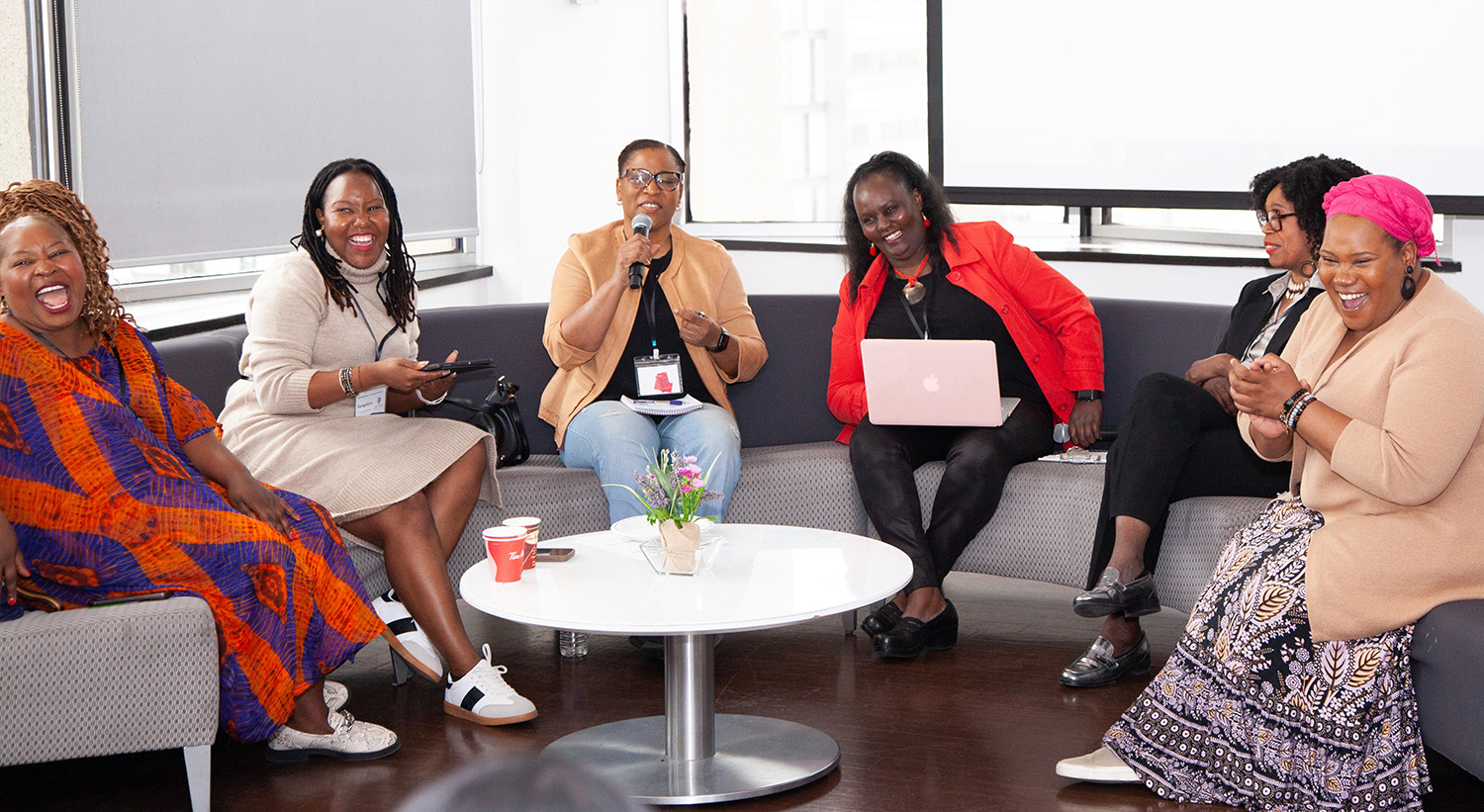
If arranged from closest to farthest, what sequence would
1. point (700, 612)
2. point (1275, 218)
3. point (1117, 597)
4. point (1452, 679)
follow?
point (1452, 679), point (700, 612), point (1117, 597), point (1275, 218)

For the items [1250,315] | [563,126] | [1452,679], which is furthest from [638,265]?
[563,126]

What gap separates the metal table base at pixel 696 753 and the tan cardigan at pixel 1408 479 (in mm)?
971

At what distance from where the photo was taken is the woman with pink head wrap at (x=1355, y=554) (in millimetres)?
2238

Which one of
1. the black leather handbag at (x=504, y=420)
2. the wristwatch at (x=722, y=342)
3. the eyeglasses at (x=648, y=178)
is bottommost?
→ the black leather handbag at (x=504, y=420)

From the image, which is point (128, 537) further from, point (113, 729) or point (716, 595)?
point (716, 595)

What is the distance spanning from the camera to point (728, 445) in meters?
3.40

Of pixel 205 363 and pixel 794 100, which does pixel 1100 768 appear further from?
pixel 794 100

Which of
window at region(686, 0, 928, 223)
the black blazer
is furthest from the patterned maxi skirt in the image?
window at region(686, 0, 928, 223)

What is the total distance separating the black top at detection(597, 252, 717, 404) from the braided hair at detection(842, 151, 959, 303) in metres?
0.48

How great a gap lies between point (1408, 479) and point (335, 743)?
200 cm

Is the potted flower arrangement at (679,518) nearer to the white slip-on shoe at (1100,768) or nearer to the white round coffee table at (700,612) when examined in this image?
the white round coffee table at (700,612)

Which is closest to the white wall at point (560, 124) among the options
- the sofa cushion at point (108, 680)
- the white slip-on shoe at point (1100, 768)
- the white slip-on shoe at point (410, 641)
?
the white slip-on shoe at point (410, 641)

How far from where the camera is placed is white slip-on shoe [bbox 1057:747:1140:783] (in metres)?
2.51

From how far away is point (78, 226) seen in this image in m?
2.57
